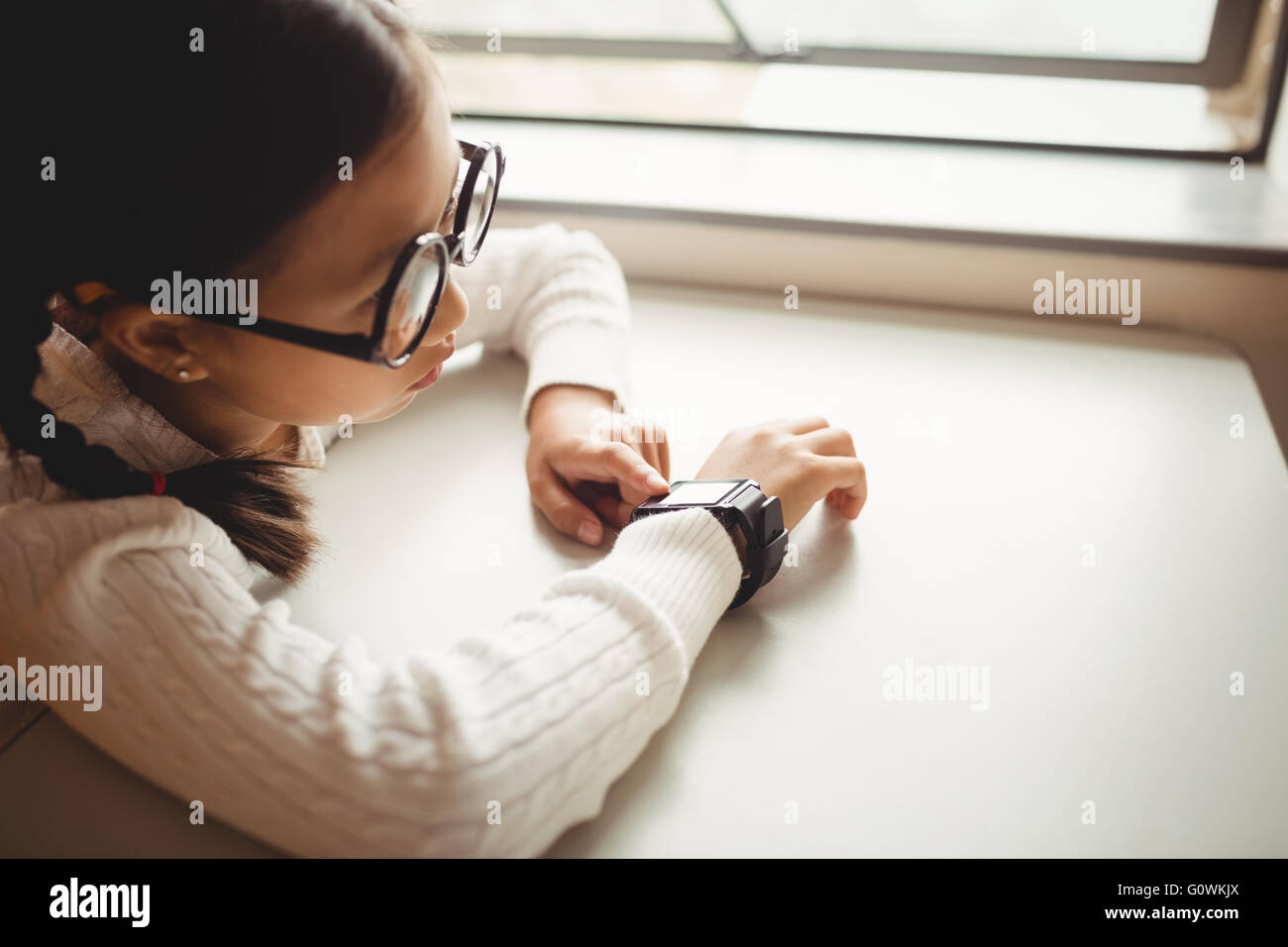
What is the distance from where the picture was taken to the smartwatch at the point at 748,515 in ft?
2.29

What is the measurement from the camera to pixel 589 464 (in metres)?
0.79

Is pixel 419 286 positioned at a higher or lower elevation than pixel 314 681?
higher

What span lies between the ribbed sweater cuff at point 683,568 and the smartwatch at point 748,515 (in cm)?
1

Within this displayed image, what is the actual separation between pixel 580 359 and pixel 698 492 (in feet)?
0.78

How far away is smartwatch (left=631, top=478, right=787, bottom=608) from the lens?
0.70 meters

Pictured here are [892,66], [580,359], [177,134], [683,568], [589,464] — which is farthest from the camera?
[892,66]

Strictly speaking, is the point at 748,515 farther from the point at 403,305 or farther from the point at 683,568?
the point at 403,305

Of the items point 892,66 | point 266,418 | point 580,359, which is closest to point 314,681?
point 266,418

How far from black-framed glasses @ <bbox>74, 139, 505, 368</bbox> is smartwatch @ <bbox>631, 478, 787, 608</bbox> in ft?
0.70

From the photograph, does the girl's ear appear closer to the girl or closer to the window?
the girl

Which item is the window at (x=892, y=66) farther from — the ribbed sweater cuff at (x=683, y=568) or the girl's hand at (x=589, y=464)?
the ribbed sweater cuff at (x=683, y=568)

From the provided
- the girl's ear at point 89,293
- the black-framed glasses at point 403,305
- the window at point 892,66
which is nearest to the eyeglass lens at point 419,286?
the black-framed glasses at point 403,305

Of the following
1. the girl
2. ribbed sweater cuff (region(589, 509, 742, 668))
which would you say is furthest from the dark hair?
ribbed sweater cuff (region(589, 509, 742, 668))
